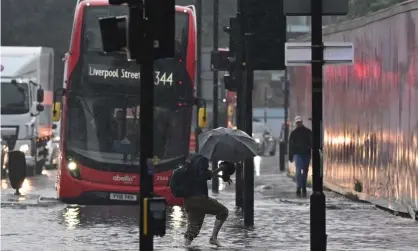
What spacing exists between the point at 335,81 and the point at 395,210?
746 cm

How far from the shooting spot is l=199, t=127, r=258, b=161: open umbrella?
56.5 ft

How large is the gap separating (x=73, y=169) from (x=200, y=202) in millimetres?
6893

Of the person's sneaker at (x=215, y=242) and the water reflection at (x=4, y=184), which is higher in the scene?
the person's sneaker at (x=215, y=242)

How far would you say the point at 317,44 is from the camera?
46.4 feet

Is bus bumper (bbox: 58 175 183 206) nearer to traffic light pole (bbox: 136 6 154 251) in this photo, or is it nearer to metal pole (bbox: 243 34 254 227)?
metal pole (bbox: 243 34 254 227)

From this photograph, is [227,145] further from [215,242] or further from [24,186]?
[24,186]

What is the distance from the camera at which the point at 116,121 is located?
900 inches

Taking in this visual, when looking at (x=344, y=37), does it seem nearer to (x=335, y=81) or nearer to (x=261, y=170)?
(x=335, y=81)

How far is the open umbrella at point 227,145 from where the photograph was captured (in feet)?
56.5

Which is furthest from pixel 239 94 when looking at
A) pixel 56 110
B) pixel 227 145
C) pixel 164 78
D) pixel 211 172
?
pixel 211 172

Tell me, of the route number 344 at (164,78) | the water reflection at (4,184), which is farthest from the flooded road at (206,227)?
the water reflection at (4,184)

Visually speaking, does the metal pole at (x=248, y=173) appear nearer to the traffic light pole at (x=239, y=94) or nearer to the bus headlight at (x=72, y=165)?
the traffic light pole at (x=239, y=94)

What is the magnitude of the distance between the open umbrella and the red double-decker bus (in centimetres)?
515

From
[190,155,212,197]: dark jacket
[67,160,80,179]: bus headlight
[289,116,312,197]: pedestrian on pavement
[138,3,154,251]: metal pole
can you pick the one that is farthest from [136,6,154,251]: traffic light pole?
[289,116,312,197]: pedestrian on pavement
